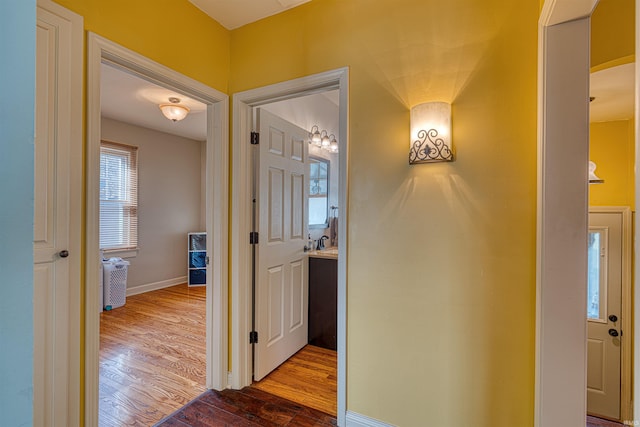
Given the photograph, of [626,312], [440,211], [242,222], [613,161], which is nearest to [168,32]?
[242,222]

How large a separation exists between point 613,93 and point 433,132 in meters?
1.69

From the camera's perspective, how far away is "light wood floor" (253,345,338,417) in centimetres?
199

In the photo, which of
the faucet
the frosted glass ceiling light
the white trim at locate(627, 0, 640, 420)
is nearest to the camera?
the white trim at locate(627, 0, 640, 420)

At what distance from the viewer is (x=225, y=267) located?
208cm

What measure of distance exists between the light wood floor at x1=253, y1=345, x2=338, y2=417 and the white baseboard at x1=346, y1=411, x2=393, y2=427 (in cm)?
20

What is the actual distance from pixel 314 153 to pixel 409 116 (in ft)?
6.21

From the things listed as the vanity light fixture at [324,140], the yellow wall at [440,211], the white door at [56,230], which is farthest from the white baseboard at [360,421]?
the vanity light fixture at [324,140]

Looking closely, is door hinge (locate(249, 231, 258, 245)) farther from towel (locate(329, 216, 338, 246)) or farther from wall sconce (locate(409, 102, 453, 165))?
towel (locate(329, 216, 338, 246))

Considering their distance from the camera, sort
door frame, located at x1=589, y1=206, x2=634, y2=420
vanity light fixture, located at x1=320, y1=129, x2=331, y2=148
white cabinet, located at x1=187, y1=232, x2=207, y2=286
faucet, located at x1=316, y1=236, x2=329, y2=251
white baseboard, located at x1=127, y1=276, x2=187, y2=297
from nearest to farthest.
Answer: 1. door frame, located at x1=589, y1=206, x2=634, y2=420
2. faucet, located at x1=316, y1=236, x2=329, y2=251
3. vanity light fixture, located at x1=320, y1=129, x2=331, y2=148
4. white baseboard, located at x1=127, y1=276, x2=187, y2=297
5. white cabinet, located at x1=187, y1=232, x2=207, y2=286

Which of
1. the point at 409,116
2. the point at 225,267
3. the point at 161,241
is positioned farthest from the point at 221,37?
the point at 161,241

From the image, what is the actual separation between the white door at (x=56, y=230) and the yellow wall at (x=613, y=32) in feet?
7.97

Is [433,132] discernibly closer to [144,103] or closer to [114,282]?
[144,103]

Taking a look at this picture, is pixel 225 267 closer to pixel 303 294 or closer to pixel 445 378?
pixel 303 294

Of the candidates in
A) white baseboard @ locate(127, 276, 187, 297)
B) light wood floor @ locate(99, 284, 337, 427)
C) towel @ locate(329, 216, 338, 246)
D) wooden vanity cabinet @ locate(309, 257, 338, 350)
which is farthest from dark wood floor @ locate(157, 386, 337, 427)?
white baseboard @ locate(127, 276, 187, 297)
